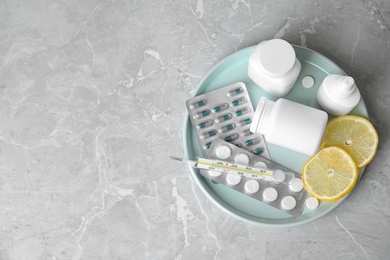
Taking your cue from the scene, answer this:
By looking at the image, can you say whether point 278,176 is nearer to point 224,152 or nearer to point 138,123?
point 224,152

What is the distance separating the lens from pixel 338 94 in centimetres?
80

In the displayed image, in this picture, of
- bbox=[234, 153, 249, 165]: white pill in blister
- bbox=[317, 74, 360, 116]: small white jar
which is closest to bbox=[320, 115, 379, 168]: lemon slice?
bbox=[317, 74, 360, 116]: small white jar

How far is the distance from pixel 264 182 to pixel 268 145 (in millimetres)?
65

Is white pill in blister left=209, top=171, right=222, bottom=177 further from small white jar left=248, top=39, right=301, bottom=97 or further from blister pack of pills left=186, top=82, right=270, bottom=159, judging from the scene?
small white jar left=248, top=39, right=301, bottom=97

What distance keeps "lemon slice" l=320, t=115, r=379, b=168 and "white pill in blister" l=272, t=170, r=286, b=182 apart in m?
0.08

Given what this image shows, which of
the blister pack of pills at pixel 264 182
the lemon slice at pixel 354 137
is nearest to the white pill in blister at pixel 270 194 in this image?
the blister pack of pills at pixel 264 182

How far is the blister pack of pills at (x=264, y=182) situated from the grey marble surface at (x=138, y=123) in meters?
0.07

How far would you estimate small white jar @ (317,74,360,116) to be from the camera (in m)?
0.79

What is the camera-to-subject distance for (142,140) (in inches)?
36.8

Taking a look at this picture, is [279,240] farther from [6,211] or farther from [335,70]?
[6,211]

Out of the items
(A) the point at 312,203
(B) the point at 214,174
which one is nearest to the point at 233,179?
(B) the point at 214,174

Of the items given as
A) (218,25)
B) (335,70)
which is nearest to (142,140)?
(218,25)

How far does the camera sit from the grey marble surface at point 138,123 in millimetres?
911

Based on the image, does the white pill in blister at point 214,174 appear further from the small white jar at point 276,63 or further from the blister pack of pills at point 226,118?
the small white jar at point 276,63
